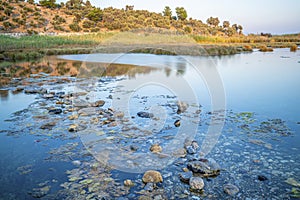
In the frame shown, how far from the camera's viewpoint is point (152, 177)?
365 centimetres

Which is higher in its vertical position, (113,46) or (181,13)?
(181,13)

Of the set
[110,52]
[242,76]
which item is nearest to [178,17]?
[110,52]

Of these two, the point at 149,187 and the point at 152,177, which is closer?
the point at 149,187

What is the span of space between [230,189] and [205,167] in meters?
0.55

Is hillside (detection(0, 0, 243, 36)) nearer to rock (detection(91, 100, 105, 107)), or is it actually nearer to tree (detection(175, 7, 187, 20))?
tree (detection(175, 7, 187, 20))

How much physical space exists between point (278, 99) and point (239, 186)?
5.82 m

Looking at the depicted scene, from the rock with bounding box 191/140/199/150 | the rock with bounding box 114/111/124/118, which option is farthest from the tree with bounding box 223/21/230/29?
the rock with bounding box 191/140/199/150

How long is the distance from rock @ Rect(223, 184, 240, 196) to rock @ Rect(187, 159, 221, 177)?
0.35m

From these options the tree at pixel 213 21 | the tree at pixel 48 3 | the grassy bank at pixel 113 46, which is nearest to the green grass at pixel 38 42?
the grassy bank at pixel 113 46

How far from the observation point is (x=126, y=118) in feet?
20.8

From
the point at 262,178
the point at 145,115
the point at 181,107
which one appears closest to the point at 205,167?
the point at 262,178

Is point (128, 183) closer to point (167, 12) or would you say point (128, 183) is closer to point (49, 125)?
point (49, 125)

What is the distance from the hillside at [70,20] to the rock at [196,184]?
3517 cm

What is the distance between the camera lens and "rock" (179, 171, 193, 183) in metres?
3.64
